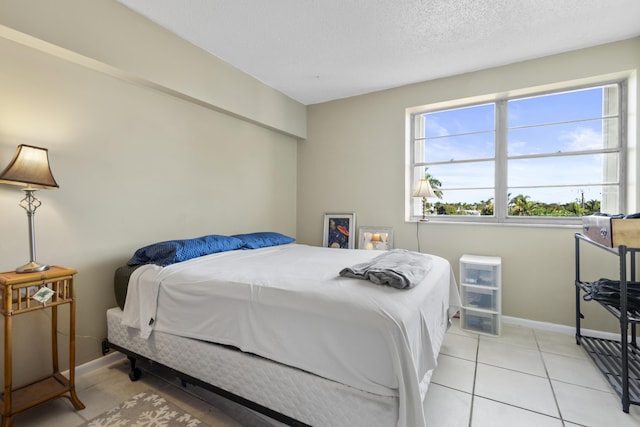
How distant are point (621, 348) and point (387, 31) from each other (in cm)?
284

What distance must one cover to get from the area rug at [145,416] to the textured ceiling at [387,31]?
2715 mm

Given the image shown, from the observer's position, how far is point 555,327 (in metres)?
2.76

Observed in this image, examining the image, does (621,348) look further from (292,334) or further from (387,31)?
(387,31)

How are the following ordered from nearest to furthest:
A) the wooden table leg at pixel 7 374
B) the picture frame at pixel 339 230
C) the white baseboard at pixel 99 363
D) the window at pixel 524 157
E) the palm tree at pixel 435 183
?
the wooden table leg at pixel 7 374 → the white baseboard at pixel 99 363 → the window at pixel 524 157 → the palm tree at pixel 435 183 → the picture frame at pixel 339 230

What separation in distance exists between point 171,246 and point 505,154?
3405 millimetres

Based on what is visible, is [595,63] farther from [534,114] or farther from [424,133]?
[424,133]

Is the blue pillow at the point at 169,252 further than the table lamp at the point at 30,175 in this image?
Yes

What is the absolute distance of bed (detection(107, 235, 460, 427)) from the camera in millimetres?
1199

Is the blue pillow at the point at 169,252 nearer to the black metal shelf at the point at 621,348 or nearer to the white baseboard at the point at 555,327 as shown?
the black metal shelf at the point at 621,348

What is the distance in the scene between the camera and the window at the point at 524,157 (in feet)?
9.10

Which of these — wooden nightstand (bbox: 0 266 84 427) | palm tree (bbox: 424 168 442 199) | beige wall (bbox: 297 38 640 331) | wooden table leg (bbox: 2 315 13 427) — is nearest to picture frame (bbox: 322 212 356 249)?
beige wall (bbox: 297 38 640 331)

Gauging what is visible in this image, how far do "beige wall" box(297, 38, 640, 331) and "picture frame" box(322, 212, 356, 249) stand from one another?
4.0 inches

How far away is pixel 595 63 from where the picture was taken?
2619 mm

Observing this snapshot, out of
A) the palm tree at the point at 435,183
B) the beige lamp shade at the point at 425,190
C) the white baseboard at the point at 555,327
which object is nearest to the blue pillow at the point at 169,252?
the beige lamp shade at the point at 425,190
